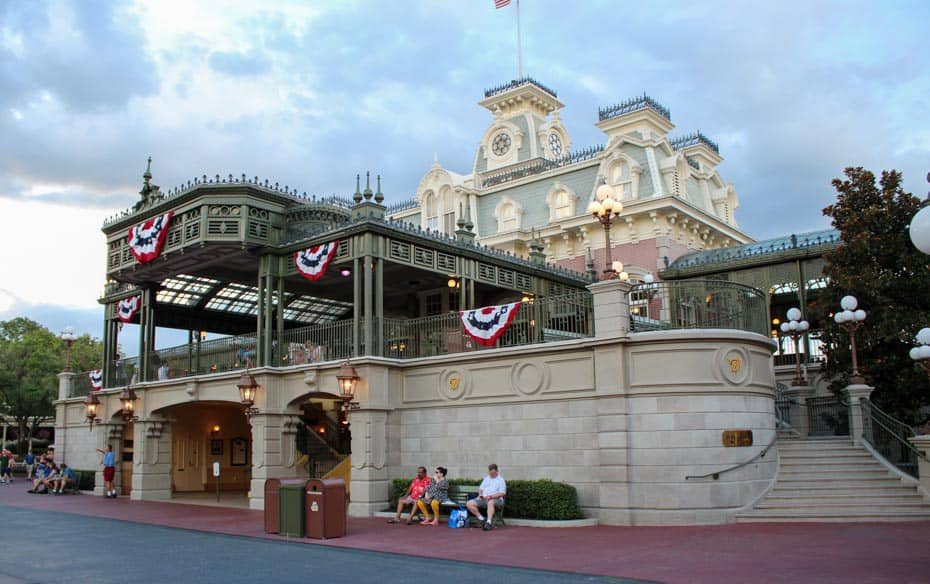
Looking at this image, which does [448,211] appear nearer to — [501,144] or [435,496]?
[501,144]

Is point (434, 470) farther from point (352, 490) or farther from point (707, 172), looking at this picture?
point (707, 172)

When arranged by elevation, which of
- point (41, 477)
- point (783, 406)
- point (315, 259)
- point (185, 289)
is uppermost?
point (185, 289)

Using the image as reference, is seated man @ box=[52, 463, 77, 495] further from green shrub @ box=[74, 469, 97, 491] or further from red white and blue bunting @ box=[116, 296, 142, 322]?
red white and blue bunting @ box=[116, 296, 142, 322]

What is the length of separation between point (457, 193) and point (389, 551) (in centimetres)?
2854

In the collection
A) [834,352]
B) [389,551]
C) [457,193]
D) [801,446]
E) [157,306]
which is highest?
[457,193]

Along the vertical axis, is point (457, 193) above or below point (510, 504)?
above

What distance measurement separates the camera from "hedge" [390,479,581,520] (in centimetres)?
1677

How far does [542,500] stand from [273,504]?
5.46 metres

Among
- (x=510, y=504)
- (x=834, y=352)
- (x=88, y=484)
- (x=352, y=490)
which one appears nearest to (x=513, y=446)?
(x=510, y=504)

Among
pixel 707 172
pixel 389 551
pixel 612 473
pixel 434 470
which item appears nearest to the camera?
pixel 389 551

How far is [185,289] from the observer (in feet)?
95.8

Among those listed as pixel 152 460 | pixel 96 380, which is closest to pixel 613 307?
pixel 152 460

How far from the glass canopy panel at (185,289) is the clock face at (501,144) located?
18690 millimetres

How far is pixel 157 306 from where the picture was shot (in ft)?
98.4
